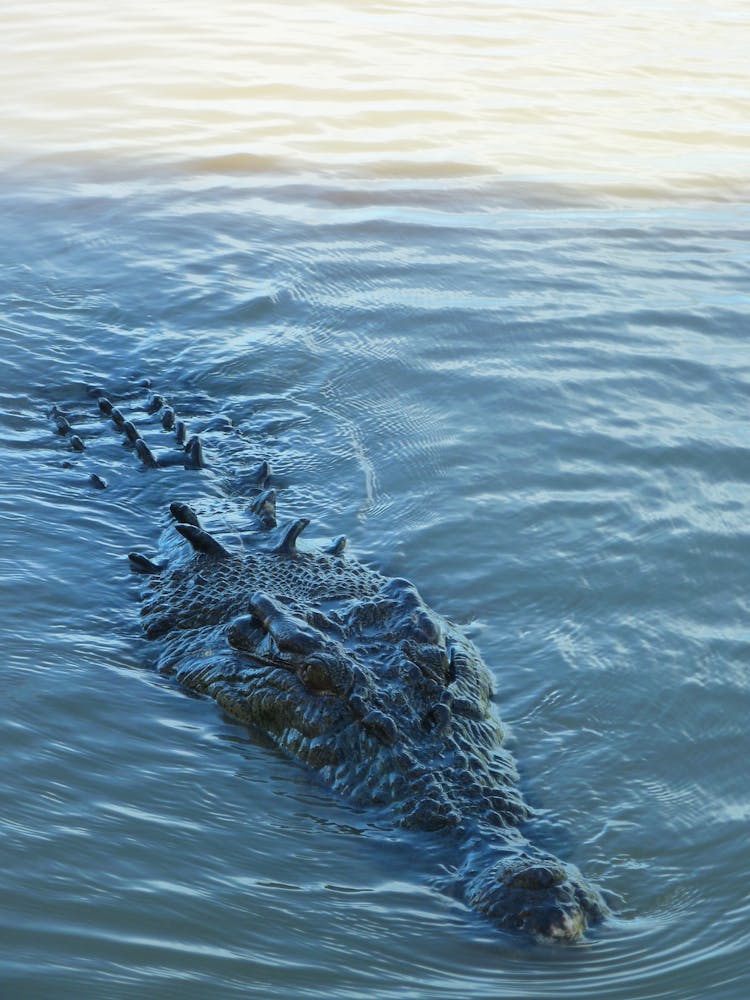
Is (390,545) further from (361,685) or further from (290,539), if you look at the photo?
(361,685)

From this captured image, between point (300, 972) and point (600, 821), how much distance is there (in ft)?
4.59

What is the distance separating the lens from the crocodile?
4.30 m

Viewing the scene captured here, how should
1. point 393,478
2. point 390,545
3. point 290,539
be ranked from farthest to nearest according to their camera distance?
1. point 393,478
2. point 390,545
3. point 290,539

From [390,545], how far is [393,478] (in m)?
0.89

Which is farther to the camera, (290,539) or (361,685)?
(290,539)

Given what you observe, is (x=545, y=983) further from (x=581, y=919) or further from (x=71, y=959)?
(x=71, y=959)

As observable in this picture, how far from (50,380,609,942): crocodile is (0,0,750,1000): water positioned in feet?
0.39

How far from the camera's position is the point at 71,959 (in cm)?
399

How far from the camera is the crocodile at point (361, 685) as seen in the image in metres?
4.30

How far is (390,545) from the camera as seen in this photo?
23.6 ft

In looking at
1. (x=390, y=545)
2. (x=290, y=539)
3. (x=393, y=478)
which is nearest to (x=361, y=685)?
(x=290, y=539)

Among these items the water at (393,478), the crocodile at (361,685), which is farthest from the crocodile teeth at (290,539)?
the water at (393,478)

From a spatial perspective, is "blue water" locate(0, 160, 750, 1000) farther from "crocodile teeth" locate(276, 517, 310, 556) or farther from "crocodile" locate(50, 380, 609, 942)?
"crocodile teeth" locate(276, 517, 310, 556)

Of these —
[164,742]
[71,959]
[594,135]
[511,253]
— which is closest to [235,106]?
[594,135]
